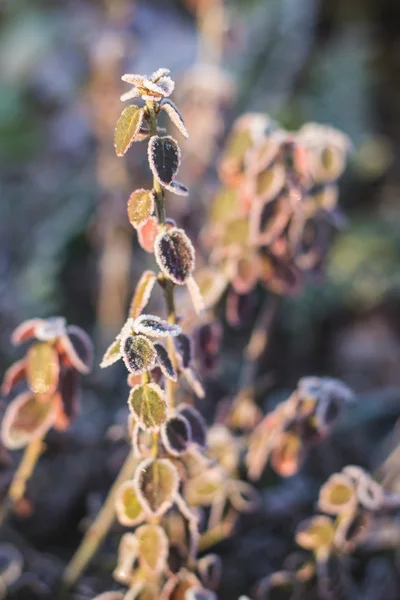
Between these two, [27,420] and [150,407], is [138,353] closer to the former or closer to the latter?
[150,407]

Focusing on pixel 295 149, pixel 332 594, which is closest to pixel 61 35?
pixel 295 149

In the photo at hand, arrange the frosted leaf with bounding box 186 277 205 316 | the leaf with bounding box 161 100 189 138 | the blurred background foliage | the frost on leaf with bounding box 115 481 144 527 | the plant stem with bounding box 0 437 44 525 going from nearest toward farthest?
the leaf with bounding box 161 100 189 138 < the frosted leaf with bounding box 186 277 205 316 < the frost on leaf with bounding box 115 481 144 527 < the plant stem with bounding box 0 437 44 525 < the blurred background foliage

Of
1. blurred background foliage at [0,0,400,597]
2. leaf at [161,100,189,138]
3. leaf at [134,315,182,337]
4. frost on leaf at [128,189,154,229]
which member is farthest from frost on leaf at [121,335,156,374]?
blurred background foliage at [0,0,400,597]

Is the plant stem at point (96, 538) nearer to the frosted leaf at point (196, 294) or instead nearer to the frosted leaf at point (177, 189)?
the frosted leaf at point (196, 294)

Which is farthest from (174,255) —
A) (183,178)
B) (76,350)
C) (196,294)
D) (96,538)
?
(183,178)

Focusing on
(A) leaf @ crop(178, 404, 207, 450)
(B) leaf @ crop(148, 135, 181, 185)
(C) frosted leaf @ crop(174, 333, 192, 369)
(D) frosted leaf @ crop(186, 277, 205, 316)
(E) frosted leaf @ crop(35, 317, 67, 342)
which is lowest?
(A) leaf @ crop(178, 404, 207, 450)

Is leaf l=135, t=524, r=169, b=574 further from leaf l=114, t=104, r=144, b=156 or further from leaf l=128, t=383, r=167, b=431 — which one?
leaf l=114, t=104, r=144, b=156

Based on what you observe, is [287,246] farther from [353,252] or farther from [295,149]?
[353,252]
